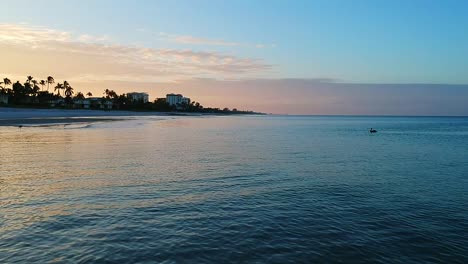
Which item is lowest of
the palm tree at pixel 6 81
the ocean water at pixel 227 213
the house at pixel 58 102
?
the ocean water at pixel 227 213

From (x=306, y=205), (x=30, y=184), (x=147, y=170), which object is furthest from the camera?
(x=147, y=170)

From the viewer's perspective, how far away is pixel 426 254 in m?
10.5

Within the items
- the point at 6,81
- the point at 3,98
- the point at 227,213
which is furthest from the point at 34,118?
the point at 227,213

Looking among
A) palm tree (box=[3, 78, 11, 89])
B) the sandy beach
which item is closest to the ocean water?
the sandy beach

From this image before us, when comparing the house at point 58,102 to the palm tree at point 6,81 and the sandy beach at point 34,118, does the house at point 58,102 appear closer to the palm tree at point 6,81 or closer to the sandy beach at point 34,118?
the palm tree at point 6,81

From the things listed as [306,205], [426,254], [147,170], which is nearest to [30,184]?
[147,170]

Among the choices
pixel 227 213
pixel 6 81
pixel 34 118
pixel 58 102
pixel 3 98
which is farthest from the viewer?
pixel 58 102

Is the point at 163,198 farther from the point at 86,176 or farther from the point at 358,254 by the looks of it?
the point at 358,254

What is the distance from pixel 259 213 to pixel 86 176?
12170mm

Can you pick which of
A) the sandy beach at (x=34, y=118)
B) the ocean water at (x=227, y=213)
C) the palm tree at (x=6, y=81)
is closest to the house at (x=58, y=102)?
the palm tree at (x=6, y=81)

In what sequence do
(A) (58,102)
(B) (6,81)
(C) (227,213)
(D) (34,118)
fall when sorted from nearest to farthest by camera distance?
(C) (227,213) < (D) (34,118) < (B) (6,81) < (A) (58,102)

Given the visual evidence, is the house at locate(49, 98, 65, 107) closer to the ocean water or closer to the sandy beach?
the sandy beach

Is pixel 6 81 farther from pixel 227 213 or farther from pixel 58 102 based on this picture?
pixel 227 213

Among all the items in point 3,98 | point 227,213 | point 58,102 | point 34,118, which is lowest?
point 34,118
